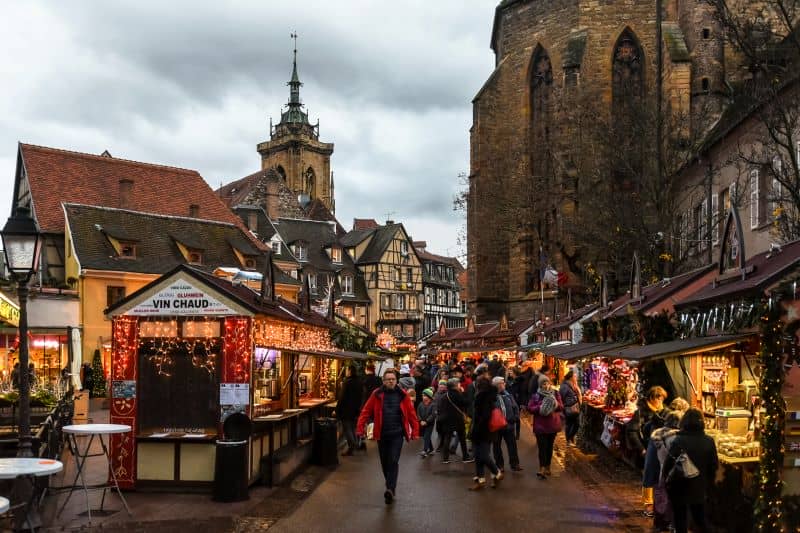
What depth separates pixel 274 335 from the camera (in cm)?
1458

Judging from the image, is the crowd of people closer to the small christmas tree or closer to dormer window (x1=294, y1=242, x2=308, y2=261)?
the small christmas tree

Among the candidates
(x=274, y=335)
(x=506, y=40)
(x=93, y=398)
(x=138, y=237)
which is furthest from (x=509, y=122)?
(x=274, y=335)

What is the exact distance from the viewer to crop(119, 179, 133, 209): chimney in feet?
142

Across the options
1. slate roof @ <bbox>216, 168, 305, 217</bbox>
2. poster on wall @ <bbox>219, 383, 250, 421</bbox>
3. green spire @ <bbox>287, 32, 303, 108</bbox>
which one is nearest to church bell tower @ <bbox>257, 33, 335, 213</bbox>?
green spire @ <bbox>287, 32, 303, 108</bbox>

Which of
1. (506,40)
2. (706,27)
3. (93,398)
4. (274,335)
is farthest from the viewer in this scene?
(506,40)

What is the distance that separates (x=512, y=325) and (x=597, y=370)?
19301 mm

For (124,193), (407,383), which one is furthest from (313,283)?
(407,383)

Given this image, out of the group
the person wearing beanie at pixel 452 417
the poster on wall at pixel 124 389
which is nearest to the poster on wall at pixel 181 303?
the poster on wall at pixel 124 389

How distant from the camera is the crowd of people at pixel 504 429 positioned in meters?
8.94

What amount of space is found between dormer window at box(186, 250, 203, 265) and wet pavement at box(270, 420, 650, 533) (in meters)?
26.5

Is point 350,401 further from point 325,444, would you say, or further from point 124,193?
point 124,193

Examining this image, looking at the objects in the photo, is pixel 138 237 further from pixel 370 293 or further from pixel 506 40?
pixel 370 293

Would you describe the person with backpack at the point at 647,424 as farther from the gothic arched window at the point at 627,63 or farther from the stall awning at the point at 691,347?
the gothic arched window at the point at 627,63

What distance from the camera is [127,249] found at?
39.4 meters
